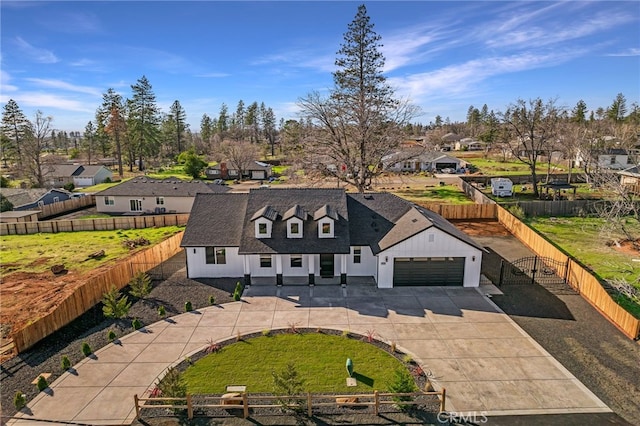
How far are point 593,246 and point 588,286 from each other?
38.8 ft

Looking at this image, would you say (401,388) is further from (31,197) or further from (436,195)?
(31,197)

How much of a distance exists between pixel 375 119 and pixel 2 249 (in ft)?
119

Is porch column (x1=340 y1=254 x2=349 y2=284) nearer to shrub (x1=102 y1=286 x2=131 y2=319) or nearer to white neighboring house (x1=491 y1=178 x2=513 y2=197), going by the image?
shrub (x1=102 y1=286 x2=131 y2=319)

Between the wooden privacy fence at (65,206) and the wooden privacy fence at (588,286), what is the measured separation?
49691 millimetres

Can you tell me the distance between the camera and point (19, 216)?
1587 inches

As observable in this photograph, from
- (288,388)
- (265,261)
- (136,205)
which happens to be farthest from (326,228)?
(136,205)

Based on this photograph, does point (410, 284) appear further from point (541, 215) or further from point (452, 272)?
point (541, 215)

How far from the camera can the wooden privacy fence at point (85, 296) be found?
56.8 ft

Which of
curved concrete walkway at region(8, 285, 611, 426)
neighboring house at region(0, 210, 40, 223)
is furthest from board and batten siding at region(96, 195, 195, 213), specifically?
curved concrete walkway at region(8, 285, 611, 426)

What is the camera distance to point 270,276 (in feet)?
80.9

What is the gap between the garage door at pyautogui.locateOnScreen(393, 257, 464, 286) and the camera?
23234 millimetres

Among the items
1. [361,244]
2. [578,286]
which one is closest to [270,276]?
[361,244]

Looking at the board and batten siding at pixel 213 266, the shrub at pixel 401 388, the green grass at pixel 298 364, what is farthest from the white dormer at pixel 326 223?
the shrub at pixel 401 388

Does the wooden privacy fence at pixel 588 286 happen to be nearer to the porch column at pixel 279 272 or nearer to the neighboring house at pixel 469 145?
the porch column at pixel 279 272
